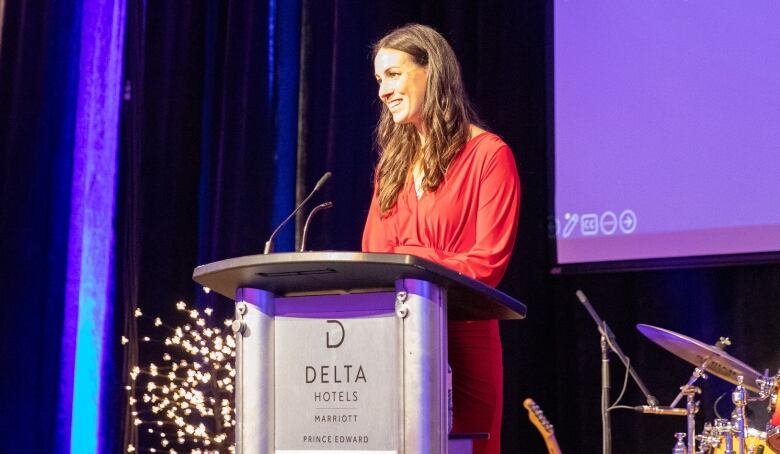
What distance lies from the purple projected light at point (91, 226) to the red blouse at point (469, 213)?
1988 millimetres

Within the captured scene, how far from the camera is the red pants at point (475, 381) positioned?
1853 millimetres

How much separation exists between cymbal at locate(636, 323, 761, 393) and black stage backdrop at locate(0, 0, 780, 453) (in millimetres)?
610

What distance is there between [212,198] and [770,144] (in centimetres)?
219

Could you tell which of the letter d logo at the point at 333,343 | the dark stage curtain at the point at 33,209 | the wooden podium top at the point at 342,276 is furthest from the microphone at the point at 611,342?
the letter d logo at the point at 333,343

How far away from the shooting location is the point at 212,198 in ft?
13.5

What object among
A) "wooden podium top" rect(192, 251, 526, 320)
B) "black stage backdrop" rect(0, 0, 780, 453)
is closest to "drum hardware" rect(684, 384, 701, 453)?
"black stage backdrop" rect(0, 0, 780, 453)

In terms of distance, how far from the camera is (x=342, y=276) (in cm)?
150

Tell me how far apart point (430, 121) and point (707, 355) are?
147 centimetres

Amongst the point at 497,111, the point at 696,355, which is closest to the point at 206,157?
the point at 497,111

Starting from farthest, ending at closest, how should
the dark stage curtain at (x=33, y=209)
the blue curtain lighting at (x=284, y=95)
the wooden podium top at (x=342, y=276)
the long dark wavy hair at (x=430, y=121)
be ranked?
the blue curtain lighting at (x=284, y=95) < the dark stage curtain at (x=33, y=209) < the long dark wavy hair at (x=430, y=121) < the wooden podium top at (x=342, y=276)

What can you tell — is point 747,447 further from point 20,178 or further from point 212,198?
point 20,178

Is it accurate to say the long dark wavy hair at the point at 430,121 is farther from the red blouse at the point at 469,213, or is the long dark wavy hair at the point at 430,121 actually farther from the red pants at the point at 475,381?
the red pants at the point at 475,381

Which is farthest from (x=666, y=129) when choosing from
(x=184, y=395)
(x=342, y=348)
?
(x=342, y=348)

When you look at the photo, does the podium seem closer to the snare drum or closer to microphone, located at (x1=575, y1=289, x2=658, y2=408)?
the snare drum
